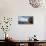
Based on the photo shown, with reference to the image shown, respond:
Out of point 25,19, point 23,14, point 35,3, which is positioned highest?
point 35,3

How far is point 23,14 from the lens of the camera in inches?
98.3

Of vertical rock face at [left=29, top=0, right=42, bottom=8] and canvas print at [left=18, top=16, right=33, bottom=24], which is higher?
vertical rock face at [left=29, top=0, right=42, bottom=8]

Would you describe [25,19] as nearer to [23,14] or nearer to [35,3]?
[23,14]

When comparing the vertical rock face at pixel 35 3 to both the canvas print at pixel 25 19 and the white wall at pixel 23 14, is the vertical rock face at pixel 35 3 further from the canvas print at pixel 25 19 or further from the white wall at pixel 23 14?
the canvas print at pixel 25 19

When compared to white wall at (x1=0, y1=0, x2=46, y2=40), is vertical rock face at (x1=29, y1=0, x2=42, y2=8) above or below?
above

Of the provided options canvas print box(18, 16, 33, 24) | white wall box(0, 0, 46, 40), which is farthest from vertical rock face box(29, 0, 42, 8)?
canvas print box(18, 16, 33, 24)

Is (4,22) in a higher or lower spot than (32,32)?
higher

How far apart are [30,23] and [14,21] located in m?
0.35

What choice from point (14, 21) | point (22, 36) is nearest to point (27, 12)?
point (14, 21)

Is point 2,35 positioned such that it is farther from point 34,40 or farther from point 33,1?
point 33,1

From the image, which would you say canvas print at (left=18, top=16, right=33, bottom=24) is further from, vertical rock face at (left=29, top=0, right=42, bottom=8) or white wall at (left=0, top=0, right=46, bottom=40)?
vertical rock face at (left=29, top=0, right=42, bottom=8)

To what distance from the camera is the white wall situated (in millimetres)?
2471

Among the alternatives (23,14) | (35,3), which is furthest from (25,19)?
(35,3)

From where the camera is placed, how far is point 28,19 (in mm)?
2492
